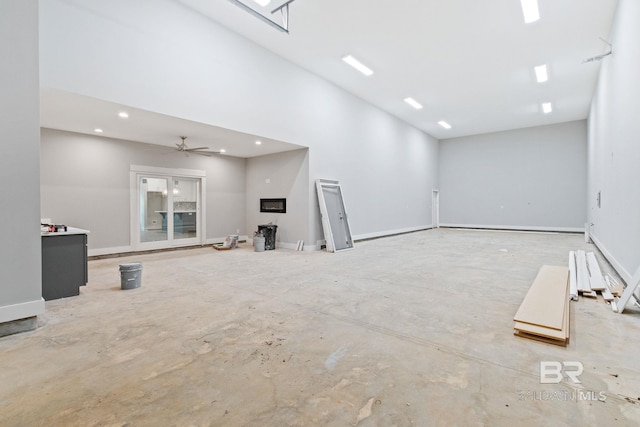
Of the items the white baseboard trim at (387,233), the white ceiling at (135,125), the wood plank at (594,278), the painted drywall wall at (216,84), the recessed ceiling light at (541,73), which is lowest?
the wood plank at (594,278)

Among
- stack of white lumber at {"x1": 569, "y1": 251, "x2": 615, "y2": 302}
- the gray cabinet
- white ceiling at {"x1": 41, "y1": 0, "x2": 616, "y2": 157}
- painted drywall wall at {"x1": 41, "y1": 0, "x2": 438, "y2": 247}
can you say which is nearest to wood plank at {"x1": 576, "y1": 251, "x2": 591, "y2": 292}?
stack of white lumber at {"x1": 569, "y1": 251, "x2": 615, "y2": 302}

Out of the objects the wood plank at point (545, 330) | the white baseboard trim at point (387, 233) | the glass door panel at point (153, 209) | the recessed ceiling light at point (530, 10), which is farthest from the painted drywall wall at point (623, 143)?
the glass door panel at point (153, 209)

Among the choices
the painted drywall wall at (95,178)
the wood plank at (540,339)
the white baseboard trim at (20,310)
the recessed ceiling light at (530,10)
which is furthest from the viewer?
the painted drywall wall at (95,178)

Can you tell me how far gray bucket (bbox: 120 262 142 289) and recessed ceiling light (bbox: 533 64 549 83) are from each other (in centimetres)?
939

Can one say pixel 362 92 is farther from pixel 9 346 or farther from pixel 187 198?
pixel 9 346

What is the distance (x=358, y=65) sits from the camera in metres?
7.00

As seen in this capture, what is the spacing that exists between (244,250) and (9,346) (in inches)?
199

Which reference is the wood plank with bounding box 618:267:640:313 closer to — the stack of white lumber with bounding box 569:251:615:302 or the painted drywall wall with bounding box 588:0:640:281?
the stack of white lumber with bounding box 569:251:615:302

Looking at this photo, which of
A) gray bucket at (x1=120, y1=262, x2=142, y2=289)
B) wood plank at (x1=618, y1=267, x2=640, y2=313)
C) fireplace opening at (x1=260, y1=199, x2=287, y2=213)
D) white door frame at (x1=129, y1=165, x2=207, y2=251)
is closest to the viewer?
wood plank at (x1=618, y1=267, x2=640, y2=313)

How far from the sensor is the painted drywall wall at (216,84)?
3834 mm

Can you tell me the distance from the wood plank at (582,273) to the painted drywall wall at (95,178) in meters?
8.29

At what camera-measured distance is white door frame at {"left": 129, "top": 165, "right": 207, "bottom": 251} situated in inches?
267

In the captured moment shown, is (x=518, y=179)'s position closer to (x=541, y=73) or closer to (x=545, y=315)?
(x=541, y=73)

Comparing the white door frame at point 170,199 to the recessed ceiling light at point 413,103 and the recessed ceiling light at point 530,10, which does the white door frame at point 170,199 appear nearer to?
the recessed ceiling light at point 413,103
